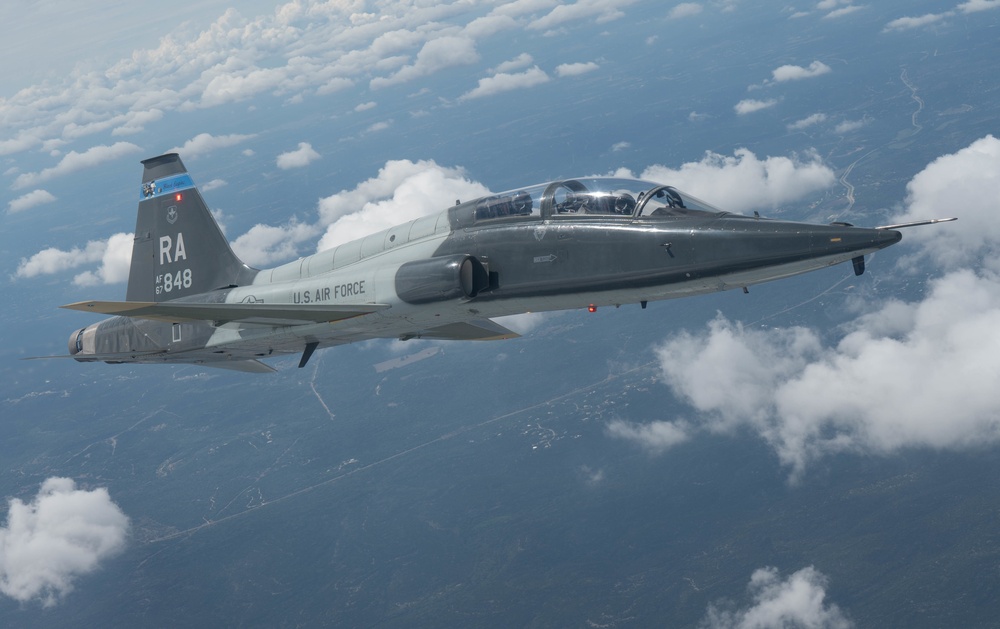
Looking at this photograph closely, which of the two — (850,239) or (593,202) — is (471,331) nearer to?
(593,202)

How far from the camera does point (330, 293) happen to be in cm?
2059

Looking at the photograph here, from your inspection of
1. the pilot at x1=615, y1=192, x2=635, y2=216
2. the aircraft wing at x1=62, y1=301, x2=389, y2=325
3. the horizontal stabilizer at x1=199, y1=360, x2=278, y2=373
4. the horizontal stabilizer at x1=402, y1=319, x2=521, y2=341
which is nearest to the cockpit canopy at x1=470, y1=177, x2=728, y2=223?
the pilot at x1=615, y1=192, x2=635, y2=216

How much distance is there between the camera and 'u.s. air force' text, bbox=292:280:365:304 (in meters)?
19.9

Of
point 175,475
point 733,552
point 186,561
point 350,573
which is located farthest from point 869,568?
point 175,475

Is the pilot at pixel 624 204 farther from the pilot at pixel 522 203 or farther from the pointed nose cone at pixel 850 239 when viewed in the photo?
the pointed nose cone at pixel 850 239

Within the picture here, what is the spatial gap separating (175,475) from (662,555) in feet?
374

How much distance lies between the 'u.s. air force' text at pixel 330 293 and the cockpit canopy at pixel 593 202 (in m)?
3.73

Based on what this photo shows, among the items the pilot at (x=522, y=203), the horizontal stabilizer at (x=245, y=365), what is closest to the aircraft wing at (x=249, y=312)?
the pilot at (x=522, y=203)

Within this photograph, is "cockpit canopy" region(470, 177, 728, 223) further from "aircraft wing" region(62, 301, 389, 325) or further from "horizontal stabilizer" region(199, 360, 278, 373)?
"horizontal stabilizer" region(199, 360, 278, 373)

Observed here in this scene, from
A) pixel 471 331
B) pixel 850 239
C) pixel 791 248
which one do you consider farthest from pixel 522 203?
pixel 850 239

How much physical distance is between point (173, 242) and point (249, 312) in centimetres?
777

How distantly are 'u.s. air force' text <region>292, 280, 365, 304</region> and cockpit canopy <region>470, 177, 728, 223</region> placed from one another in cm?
373

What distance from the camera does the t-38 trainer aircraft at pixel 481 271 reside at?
14.8 metres

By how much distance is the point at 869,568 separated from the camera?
147m
